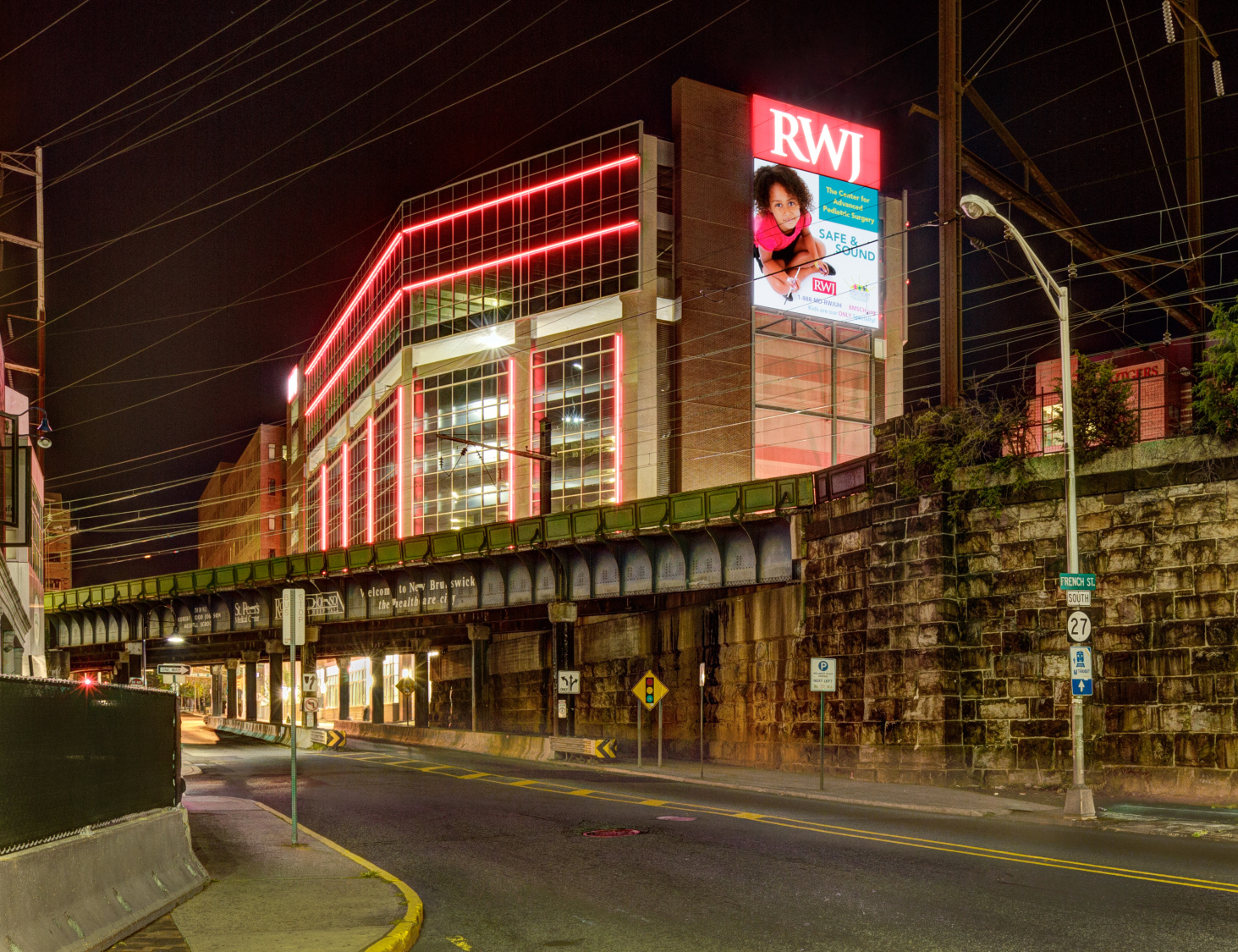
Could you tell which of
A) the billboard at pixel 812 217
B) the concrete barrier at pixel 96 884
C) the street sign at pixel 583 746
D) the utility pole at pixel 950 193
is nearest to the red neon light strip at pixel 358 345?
the billboard at pixel 812 217

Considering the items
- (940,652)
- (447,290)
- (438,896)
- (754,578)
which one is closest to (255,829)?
(438,896)

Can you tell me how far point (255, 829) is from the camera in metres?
17.5

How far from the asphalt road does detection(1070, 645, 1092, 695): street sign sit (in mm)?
2629

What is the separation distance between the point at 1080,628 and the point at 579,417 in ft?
155

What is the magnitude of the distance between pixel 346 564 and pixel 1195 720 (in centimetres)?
3590

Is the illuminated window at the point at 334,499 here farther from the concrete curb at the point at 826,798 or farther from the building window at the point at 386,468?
the concrete curb at the point at 826,798

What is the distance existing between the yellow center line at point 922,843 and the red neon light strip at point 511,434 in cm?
4094

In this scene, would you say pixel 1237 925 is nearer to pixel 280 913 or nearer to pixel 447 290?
pixel 280 913

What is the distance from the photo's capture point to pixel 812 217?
221ft

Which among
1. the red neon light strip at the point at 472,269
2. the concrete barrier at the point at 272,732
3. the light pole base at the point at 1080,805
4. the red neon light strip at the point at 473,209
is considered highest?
the red neon light strip at the point at 473,209

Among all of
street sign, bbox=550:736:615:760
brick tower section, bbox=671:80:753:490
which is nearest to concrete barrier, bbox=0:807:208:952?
street sign, bbox=550:736:615:760

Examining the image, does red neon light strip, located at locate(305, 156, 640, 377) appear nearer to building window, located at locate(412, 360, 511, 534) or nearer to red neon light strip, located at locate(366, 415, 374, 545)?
building window, located at locate(412, 360, 511, 534)

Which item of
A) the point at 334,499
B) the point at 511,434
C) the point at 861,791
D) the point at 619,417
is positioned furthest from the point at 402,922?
the point at 334,499

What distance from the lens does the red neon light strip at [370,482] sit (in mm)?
82188
